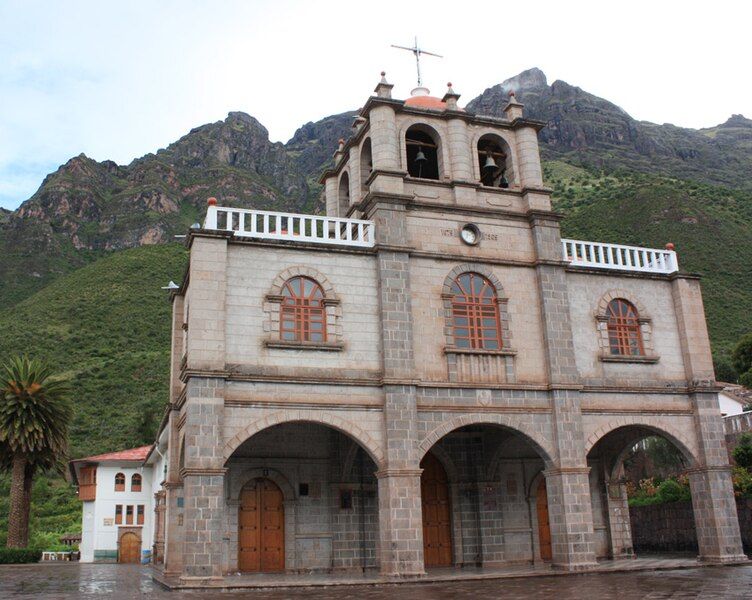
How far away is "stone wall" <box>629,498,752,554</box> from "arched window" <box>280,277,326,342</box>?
49.5 ft

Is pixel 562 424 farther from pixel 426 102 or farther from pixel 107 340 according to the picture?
pixel 107 340

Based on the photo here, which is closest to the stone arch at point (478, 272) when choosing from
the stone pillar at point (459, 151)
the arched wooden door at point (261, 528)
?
the stone pillar at point (459, 151)

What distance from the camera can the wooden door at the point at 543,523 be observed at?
2218 centimetres

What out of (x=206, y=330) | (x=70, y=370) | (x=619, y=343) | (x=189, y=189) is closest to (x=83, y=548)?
(x=70, y=370)

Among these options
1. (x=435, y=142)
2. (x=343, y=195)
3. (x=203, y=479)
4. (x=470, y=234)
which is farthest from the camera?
(x=343, y=195)

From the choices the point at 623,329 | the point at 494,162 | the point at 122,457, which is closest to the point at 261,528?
the point at 623,329

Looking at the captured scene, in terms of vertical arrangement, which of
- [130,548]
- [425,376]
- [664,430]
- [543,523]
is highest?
[425,376]

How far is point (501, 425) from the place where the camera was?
19.1 meters

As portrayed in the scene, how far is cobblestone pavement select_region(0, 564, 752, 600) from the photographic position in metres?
13.4

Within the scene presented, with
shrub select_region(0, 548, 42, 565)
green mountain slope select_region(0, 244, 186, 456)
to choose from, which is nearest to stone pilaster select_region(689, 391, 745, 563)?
shrub select_region(0, 548, 42, 565)

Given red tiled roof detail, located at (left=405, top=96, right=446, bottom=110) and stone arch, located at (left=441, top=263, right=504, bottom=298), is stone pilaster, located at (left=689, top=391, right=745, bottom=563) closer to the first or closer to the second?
stone arch, located at (left=441, top=263, right=504, bottom=298)

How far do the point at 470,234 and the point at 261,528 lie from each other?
376 inches

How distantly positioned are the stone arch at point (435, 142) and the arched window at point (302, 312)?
459 centimetres

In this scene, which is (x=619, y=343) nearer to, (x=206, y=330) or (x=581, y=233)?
(x=206, y=330)
